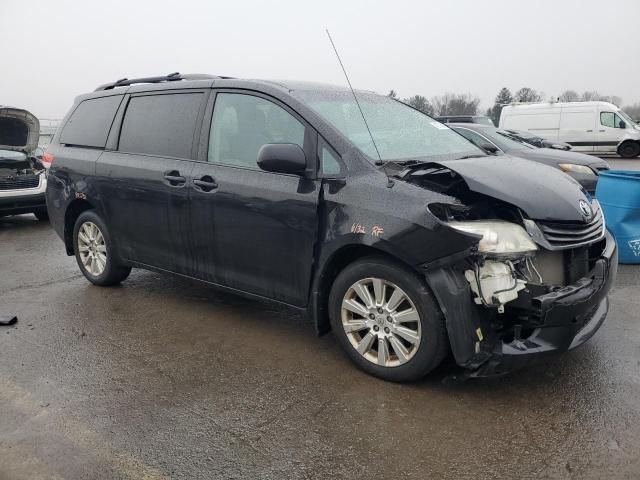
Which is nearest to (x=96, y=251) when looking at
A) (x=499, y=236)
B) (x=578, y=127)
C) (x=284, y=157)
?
(x=284, y=157)

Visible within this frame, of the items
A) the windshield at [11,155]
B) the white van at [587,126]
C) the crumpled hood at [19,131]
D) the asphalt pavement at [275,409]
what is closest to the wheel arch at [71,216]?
the asphalt pavement at [275,409]

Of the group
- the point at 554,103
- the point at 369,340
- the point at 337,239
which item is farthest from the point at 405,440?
the point at 554,103

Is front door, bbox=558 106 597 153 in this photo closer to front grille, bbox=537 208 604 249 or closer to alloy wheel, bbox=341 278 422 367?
front grille, bbox=537 208 604 249

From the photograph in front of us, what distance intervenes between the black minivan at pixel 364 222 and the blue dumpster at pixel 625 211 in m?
2.55

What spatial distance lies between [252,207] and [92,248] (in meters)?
2.43

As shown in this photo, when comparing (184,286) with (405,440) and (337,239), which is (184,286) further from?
(405,440)

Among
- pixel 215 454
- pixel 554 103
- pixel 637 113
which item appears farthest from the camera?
pixel 637 113

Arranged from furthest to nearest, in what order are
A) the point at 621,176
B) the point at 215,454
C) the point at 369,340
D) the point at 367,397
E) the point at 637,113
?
the point at 637,113, the point at 621,176, the point at 369,340, the point at 367,397, the point at 215,454

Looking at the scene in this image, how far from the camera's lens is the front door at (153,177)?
431cm

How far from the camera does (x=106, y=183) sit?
4.93 m

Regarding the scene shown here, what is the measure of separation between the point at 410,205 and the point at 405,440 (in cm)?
127

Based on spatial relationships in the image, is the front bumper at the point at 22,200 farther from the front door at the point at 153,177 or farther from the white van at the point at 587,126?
the white van at the point at 587,126

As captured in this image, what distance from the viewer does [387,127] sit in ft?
13.1

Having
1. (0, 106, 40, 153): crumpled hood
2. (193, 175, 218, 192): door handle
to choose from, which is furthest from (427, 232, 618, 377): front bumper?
(0, 106, 40, 153): crumpled hood
